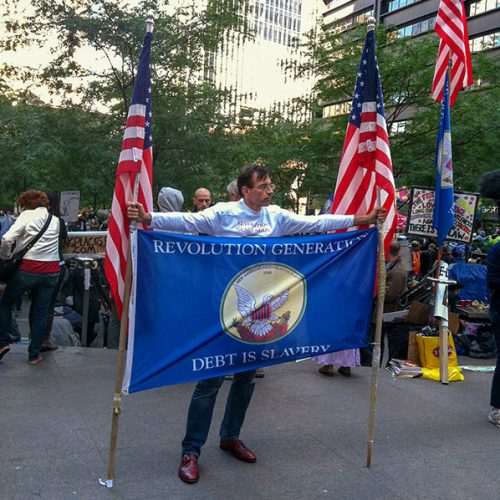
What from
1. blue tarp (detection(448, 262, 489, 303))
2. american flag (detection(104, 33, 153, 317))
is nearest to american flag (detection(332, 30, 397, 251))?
american flag (detection(104, 33, 153, 317))

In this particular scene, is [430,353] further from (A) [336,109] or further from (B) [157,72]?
(A) [336,109]

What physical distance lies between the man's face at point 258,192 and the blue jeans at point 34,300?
125 inches

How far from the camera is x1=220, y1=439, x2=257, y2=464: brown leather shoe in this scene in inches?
155

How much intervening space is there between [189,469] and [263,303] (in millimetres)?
1159

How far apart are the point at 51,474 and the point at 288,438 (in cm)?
175

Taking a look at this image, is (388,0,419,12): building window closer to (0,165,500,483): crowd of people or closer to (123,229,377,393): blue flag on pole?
(0,165,500,483): crowd of people

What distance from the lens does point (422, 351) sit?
6.54 metres

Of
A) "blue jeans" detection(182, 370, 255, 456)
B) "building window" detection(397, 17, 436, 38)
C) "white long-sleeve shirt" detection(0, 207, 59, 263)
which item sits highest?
"building window" detection(397, 17, 436, 38)

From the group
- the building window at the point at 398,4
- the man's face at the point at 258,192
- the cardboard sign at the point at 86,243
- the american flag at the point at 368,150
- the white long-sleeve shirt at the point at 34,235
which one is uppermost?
the building window at the point at 398,4

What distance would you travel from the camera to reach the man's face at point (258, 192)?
3.82 m

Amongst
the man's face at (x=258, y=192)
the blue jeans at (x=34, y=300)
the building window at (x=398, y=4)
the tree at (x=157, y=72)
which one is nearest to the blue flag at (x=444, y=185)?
the man's face at (x=258, y=192)

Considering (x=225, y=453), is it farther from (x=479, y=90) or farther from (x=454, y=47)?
(x=479, y=90)

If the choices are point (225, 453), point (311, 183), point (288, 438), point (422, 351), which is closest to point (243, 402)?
point (225, 453)

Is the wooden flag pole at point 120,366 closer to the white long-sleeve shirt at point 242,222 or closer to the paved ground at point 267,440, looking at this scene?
the paved ground at point 267,440
